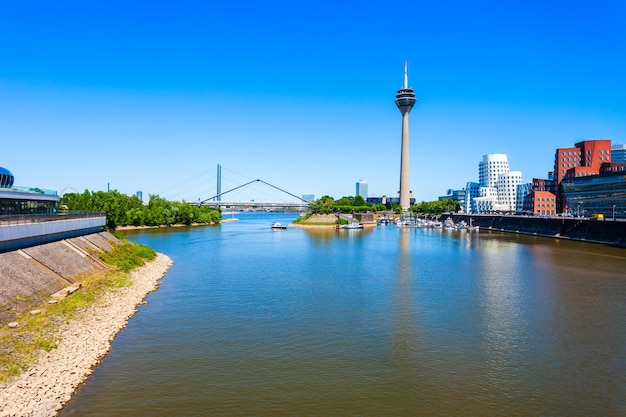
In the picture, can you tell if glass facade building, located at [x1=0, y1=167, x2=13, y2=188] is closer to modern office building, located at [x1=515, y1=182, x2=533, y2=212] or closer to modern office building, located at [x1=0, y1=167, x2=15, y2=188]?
modern office building, located at [x1=0, y1=167, x2=15, y2=188]

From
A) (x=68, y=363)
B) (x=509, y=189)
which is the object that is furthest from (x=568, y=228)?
(x=509, y=189)

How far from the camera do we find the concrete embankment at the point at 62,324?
40.2 ft

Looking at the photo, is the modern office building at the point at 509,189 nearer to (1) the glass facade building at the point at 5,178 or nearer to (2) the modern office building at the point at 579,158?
(2) the modern office building at the point at 579,158

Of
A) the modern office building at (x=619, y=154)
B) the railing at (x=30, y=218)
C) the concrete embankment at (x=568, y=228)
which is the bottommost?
the concrete embankment at (x=568, y=228)

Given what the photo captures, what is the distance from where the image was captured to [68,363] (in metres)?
14.7

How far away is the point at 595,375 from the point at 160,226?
93.8 meters

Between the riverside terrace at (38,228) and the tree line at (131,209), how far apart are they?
94.7 ft

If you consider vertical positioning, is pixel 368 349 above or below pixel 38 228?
below

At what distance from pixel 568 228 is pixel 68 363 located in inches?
2952

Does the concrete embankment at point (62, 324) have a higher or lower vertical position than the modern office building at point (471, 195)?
lower

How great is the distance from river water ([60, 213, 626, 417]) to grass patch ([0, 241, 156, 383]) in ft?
6.72

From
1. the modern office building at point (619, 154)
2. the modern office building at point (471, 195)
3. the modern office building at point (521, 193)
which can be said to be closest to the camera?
the modern office building at point (619, 154)

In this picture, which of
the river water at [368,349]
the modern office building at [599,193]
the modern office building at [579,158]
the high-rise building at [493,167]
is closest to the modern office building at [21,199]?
the river water at [368,349]

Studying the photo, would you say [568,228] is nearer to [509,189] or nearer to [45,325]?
[45,325]
